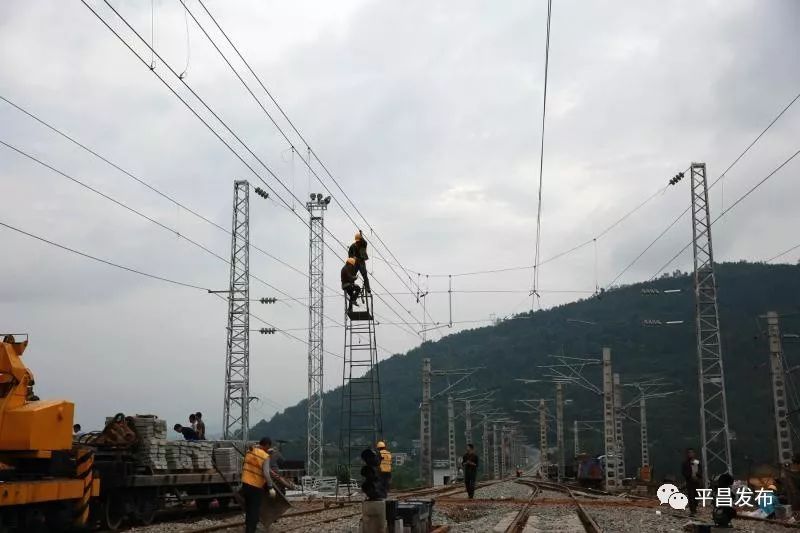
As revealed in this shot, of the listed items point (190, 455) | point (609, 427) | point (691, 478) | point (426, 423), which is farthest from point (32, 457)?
point (426, 423)

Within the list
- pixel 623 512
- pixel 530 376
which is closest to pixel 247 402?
pixel 623 512

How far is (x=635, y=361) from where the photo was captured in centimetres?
12194

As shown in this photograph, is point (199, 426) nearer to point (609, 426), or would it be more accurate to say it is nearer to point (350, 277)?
point (350, 277)

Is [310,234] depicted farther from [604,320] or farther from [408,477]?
[604,320]

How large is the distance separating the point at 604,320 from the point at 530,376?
60.9ft

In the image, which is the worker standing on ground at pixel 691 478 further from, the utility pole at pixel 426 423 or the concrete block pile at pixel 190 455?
the utility pole at pixel 426 423

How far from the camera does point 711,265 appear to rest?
34.3 meters

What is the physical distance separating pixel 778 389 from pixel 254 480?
25932mm

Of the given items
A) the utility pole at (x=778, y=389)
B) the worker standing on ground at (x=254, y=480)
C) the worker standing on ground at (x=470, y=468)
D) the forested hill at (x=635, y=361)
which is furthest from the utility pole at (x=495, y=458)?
the worker standing on ground at (x=254, y=480)

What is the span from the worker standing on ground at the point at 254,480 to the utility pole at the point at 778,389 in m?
24.8

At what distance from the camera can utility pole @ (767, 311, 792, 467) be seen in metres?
31.3

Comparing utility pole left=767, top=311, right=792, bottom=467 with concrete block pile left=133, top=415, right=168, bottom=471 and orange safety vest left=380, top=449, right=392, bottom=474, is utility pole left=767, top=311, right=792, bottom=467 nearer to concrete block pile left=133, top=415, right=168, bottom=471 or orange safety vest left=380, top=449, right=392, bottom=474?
orange safety vest left=380, top=449, right=392, bottom=474

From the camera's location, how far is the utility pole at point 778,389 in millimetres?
31281

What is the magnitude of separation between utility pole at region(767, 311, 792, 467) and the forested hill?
219 ft
